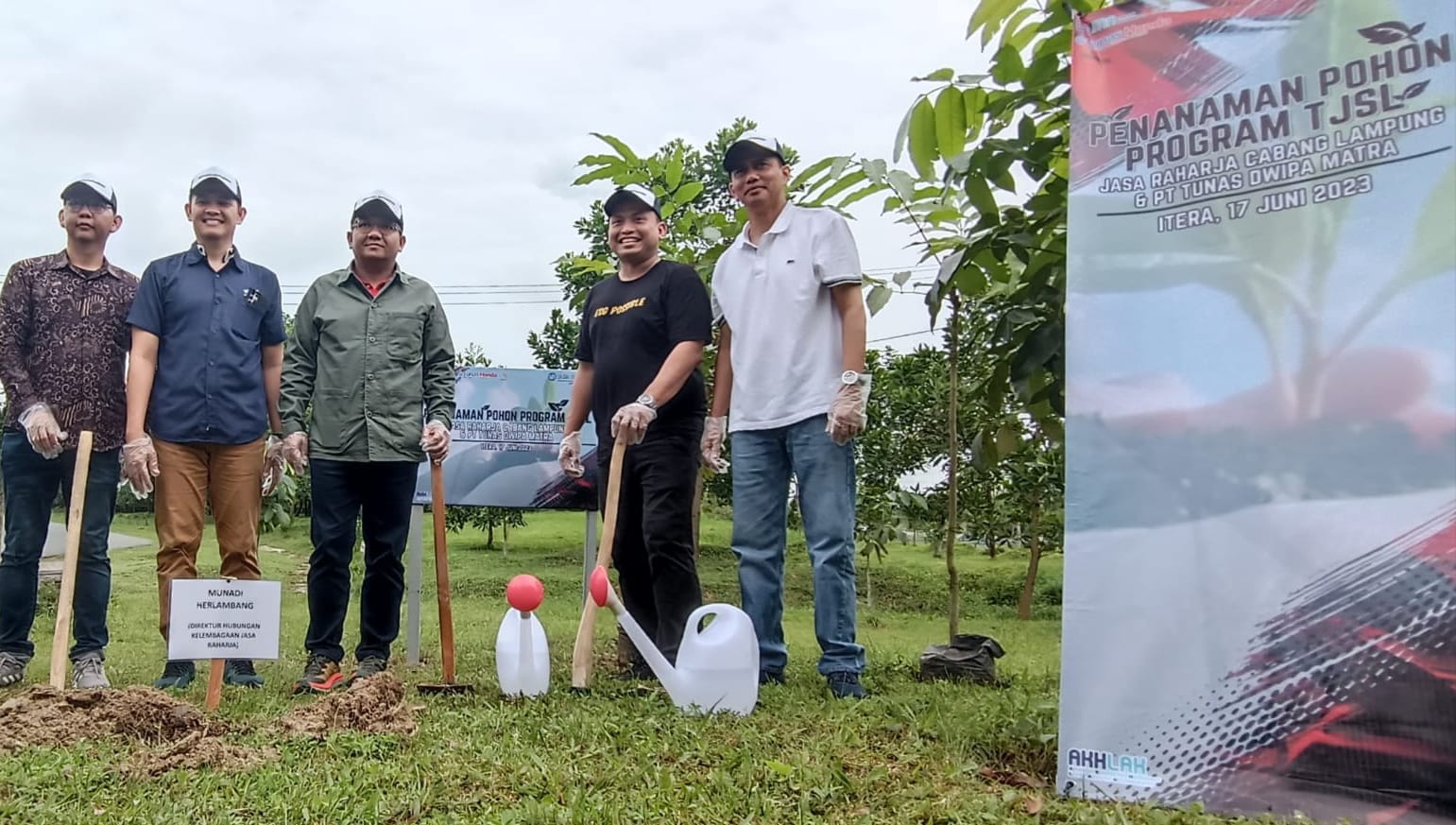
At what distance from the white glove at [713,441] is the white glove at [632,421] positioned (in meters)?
0.41

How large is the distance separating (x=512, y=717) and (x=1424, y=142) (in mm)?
2549

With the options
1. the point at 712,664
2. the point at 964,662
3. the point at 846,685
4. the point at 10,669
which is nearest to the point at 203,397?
the point at 10,669

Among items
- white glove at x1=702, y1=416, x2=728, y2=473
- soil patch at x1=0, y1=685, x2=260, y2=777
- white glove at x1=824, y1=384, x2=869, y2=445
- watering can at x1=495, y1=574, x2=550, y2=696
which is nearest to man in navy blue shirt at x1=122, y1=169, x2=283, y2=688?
soil patch at x1=0, y1=685, x2=260, y2=777

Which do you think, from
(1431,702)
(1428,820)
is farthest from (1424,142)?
(1428,820)

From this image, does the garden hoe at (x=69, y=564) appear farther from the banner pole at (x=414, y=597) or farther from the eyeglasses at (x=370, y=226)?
the banner pole at (x=414, y=597)

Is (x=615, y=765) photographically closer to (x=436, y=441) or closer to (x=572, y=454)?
(x=436, y=441)

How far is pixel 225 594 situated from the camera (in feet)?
9.92

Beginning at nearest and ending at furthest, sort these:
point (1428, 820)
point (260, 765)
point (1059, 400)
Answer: point (1428, 820) < point (260, 765) < point (1059, 400)

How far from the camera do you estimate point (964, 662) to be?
3.91m

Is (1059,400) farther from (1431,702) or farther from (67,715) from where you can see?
(67,715)

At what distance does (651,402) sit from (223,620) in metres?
1.45

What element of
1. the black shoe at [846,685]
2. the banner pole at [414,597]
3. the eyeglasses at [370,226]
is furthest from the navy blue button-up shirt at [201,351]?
the black shoe at [846,685]

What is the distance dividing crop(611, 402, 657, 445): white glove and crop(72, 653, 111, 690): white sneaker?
79.0 inches

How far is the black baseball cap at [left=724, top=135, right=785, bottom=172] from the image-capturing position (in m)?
3.52
